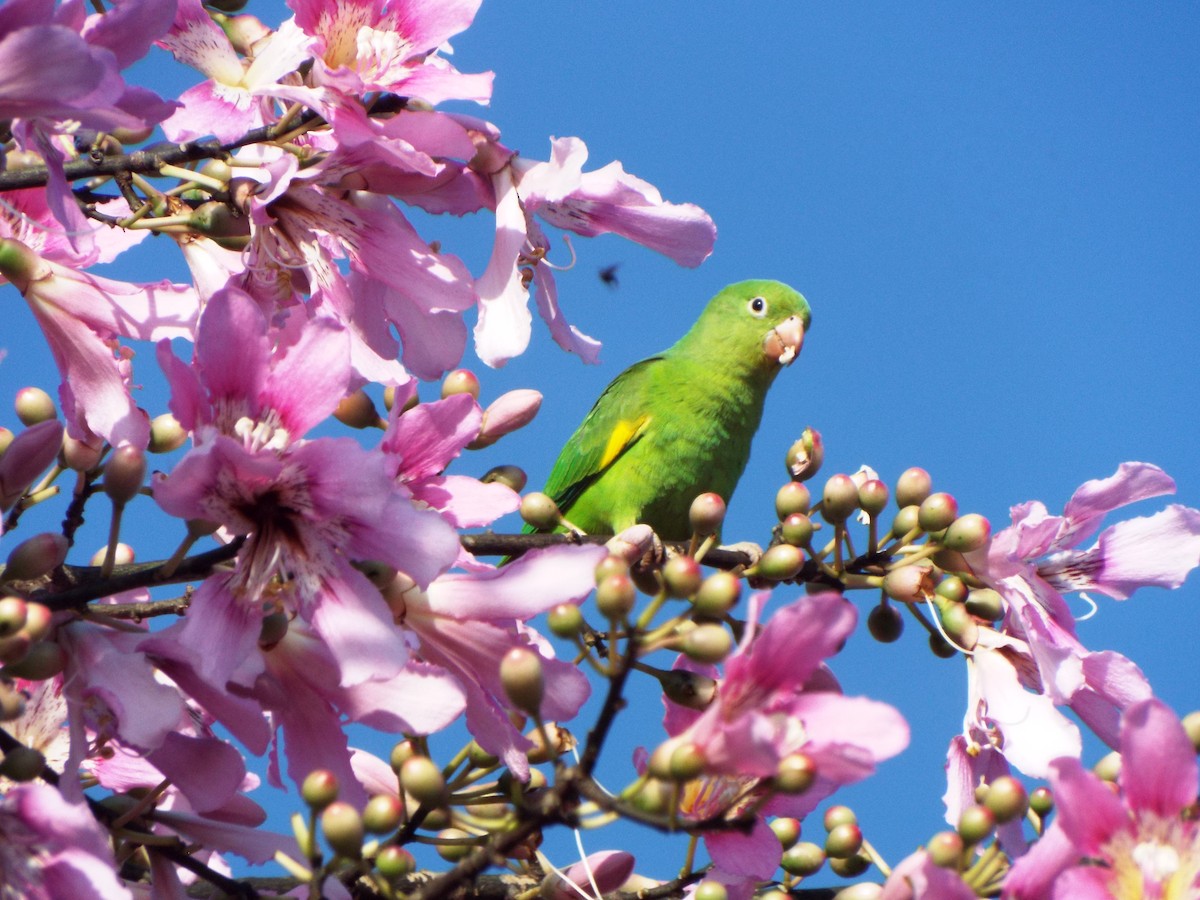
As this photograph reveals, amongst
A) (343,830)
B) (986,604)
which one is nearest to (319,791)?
(343,830)

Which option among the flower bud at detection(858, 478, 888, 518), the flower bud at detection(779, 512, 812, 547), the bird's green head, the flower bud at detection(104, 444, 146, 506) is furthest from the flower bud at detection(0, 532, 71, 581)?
the bird's green head

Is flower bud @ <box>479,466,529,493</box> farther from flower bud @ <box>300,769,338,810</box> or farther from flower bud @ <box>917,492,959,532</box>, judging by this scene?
flower bud @ <box>300,769,338,810</box>

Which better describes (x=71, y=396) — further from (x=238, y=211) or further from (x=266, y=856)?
(x=266, y=856)

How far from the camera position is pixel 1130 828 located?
1475 mm

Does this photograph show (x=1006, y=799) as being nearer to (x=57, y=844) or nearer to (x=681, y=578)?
(x=681, y=578)

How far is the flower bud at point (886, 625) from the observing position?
2312 millimetres

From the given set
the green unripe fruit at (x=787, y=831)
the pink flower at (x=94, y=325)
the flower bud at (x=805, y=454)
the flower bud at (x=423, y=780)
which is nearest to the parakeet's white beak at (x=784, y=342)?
the flower bud at (x=805, y=454)

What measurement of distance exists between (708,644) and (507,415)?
102cm

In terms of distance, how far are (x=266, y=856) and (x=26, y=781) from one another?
0.31 m

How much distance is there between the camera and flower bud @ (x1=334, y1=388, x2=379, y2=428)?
2281mm

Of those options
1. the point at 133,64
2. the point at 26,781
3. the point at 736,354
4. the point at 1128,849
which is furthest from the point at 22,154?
the point at 736,354

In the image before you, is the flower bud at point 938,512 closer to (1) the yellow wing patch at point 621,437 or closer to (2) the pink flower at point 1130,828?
(2) the pink flower at point 1130,828

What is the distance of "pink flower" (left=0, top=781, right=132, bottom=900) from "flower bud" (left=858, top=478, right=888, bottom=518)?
4.21 feet

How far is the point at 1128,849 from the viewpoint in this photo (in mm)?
1466
